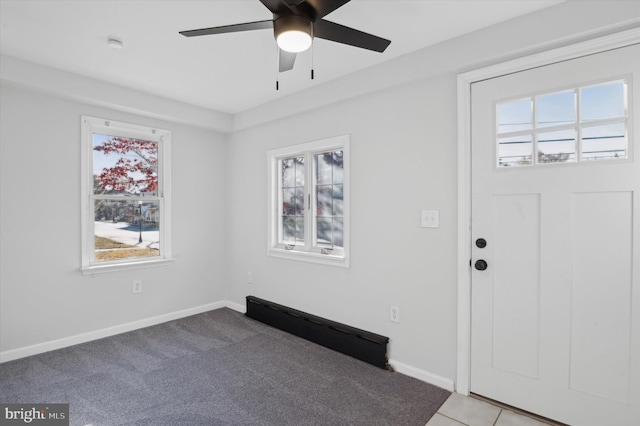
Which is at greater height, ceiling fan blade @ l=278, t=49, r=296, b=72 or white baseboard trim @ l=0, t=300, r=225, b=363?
ceiling fan blade @ l=278, t=49, r=296, b=72

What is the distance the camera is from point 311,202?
3.53 metres

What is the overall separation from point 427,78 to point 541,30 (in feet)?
2.47

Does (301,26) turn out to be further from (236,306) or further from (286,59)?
(236,306)

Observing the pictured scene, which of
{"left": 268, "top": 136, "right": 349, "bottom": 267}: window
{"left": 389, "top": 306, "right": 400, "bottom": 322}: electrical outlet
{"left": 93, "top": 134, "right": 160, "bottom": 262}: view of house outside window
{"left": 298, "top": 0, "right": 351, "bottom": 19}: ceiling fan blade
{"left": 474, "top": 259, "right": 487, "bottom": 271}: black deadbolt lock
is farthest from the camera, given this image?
{"left": 93, "top": 134, "right": 160, "bottom": 262}: view of house outside window

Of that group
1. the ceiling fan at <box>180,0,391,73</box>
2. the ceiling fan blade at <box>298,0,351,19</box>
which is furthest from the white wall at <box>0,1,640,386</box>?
the ceiling fan blade at <box>298,0,351,19</box>

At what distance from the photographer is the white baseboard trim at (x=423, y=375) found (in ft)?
7.88

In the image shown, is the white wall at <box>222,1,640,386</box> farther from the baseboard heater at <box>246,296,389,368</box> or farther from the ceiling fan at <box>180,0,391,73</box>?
the ceiling fan at <box>180,0,391,73</box>

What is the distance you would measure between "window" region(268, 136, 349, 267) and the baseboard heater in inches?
22.8

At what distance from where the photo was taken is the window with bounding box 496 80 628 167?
1.84 m

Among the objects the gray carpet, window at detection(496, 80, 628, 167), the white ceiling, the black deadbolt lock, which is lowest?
the gray carpet

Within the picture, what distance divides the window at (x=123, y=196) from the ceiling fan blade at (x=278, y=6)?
272 cm

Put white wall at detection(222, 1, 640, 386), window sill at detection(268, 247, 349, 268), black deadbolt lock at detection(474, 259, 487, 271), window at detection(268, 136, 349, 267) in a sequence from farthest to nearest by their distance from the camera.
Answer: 1. window at detection(268, 136, 349, 267)
2. window sill at detection(268, 247, 349, 268)
3. black deadbolt lock at detection(474, 259, 487, 271)
4. white wall at detection(222, 1, 640, 386)

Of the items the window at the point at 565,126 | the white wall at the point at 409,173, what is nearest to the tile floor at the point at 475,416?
the white wall at the point at 409,173

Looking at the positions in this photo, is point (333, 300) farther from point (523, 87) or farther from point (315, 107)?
point (523, 87)
